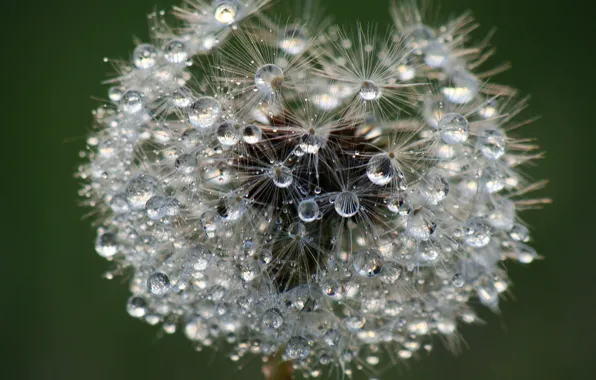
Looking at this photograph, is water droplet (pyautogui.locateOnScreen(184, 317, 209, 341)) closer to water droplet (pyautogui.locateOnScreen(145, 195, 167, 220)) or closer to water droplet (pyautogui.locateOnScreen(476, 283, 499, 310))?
water droplet (pyautogui.locateOnScreen(145, 195, 167, 220))

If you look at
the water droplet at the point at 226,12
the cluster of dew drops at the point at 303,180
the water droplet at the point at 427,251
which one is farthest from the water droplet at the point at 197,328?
the water droplet at the point at 226,12

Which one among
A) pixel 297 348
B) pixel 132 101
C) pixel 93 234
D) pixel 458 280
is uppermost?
pixel 93 234

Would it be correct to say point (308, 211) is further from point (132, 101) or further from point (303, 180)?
point (132, 101)

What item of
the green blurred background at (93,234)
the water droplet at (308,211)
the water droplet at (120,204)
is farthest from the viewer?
the green blurred background at (93,234)

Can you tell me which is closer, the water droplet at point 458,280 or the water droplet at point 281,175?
the water droplet at point 281,175

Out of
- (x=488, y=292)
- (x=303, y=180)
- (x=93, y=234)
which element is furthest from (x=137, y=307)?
(x=93, y=234)

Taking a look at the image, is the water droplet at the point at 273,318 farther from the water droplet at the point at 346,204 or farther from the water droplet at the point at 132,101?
the water droplet at the point at 132,101
